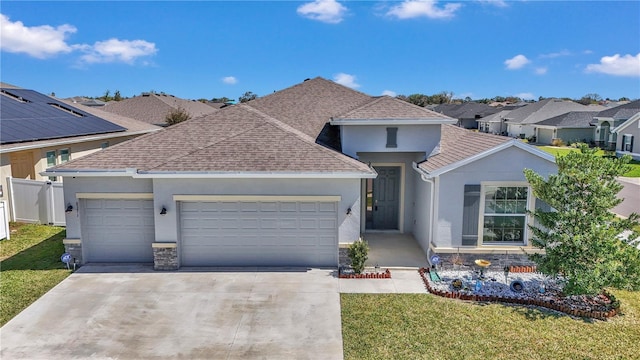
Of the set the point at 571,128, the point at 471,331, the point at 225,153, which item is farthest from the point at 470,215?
the point at 571,128

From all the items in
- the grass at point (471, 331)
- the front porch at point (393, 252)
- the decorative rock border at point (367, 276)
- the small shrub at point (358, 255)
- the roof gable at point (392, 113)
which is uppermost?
the roof gable at point (392, 113)

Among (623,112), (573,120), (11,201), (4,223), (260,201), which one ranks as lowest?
(4,223)

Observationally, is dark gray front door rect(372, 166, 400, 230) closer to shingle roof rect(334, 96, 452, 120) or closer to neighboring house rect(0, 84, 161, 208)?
shingle roof rect(334, 96, 452, 120)

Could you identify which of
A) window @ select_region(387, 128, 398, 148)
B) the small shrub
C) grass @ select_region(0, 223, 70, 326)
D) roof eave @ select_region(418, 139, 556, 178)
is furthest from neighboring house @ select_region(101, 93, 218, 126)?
roof eave @ select_region(418, 139, 556, 178)

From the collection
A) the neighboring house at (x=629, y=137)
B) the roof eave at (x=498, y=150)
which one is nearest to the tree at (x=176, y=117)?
the roof eave at (x=498, y=150)

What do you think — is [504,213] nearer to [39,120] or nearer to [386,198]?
[386,198]

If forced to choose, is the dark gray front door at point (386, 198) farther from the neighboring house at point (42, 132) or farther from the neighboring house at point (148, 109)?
the neighboring house at point (148, 109)
